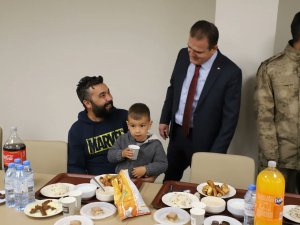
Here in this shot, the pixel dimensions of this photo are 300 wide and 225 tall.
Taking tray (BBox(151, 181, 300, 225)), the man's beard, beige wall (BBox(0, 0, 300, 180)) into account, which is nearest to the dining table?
tray (BBox(151, 181, 300, 225))

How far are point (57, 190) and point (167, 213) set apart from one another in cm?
62

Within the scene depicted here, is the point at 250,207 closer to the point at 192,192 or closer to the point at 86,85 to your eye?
the point at 192,192

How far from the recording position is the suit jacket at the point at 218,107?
2.58m

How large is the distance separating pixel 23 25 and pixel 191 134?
2.38 meters

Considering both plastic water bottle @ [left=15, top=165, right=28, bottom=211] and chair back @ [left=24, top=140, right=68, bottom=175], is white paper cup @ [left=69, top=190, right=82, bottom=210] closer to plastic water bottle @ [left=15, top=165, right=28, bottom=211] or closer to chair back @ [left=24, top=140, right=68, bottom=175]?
plastic water bottle @ [left=15, top=165, right=28, bottom=211]

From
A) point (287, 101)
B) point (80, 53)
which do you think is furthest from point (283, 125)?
point (80, 53)

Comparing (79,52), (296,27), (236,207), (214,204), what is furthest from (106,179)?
(79,52)

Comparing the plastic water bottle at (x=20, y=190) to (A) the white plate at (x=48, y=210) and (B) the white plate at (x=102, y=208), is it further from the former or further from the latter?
(B) the white plate at (x=102, y=208)

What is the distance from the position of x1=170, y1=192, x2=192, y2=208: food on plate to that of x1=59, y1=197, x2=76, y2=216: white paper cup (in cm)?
49

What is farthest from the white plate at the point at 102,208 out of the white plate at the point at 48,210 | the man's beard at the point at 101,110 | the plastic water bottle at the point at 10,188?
the man's beard at the point at 101,110

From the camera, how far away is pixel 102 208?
1734 millimetres

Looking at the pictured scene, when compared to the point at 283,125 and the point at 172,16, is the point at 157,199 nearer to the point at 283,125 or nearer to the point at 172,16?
the point at 283,125

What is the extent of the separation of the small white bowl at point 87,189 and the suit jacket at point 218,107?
1074 millimetres

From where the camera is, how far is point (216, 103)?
263cm
